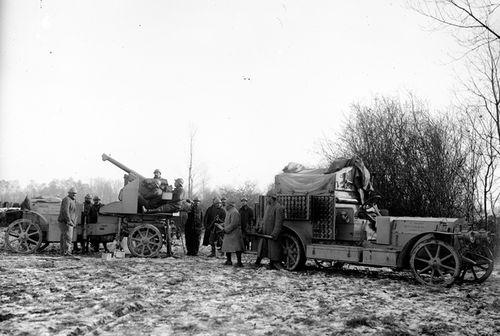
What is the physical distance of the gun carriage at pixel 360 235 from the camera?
381 inches

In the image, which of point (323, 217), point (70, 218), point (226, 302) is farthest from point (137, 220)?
point (226, 302)

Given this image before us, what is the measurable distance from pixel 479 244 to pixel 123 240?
8.66 m

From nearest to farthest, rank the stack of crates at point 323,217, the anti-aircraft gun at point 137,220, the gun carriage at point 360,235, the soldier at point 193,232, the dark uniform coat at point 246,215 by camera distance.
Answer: the gun carriage at point 360,235 → the stack of crates at point 323,217 → the anti-aircraft gun at point 137,220 → the soldier at point 193,232 → the dark uniform coat at point 246,215

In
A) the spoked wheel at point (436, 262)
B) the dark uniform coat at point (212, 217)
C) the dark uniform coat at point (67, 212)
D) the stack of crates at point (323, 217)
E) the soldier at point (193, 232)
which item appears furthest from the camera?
the dark uniform coat at point (212, 217)

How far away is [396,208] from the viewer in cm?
1903

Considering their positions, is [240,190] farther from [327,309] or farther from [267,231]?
[327,309]

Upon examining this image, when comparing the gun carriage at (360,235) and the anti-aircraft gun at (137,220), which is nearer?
the gun carriage at (360,235)

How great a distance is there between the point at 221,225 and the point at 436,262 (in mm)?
6992

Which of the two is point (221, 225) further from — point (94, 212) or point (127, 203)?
point (94, 212)

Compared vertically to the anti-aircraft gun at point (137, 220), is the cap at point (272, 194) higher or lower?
higher

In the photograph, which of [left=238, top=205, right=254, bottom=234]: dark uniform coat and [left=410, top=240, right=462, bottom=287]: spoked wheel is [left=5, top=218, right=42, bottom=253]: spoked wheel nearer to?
[left=238, top=205, right=254, bottom=234]: dark uniform coat

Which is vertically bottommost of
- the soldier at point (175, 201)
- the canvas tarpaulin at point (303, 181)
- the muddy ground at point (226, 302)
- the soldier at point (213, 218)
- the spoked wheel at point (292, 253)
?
the muddy ground at point (226, 302)

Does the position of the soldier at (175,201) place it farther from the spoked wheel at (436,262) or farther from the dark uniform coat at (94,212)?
the spoked wheel at (436,262)

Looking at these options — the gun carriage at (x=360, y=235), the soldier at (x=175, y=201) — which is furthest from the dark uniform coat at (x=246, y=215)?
the gun carriage at (x=360, y=235)
